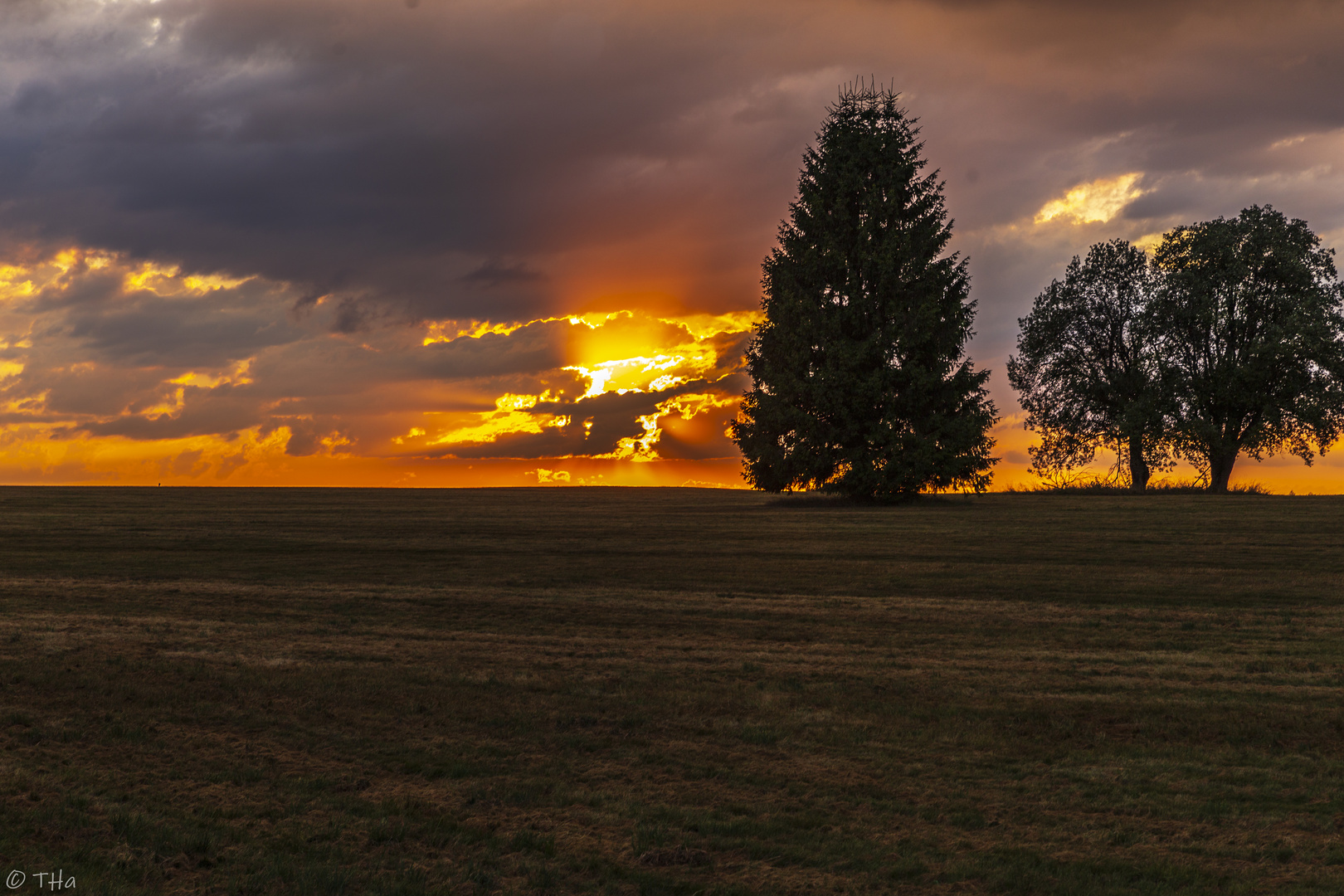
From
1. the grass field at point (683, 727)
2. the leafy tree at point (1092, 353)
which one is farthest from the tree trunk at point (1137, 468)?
the grass field at point (683, 727)

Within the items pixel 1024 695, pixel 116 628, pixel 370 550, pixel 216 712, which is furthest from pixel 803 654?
pixel 370 550

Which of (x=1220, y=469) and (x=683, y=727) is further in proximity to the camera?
(x=1220, y=469)

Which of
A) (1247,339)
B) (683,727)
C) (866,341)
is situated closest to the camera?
(683,727)

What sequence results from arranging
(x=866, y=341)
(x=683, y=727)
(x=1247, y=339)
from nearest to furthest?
1. (x=683, y=727)
2. (x=866, y=341)
3. (x=1247, y=339)

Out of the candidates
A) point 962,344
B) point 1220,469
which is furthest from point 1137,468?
point 962,344

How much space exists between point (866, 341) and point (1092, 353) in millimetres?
16608

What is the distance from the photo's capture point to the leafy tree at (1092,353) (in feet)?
156

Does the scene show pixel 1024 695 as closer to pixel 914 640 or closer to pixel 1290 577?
pixel 914 640

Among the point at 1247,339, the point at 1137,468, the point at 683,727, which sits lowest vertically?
the point at 683,727

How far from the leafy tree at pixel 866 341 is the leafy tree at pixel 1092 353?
8973 millimetres

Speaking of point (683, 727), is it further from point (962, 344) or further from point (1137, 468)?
point (1137, 468)

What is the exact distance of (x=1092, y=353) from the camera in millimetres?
48750

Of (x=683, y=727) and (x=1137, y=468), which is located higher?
(x=1137, y=468)

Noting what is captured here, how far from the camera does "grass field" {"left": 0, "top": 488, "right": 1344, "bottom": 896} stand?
23.2 ft
